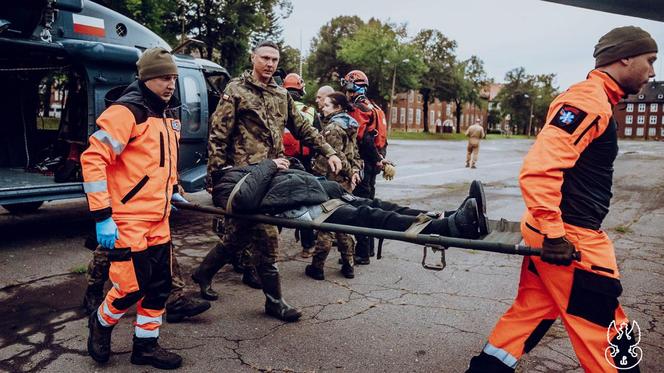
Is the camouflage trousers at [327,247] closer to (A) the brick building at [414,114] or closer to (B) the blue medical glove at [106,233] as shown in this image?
(B) the blue medical glove at [106,233]

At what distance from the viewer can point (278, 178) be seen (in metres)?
3.72

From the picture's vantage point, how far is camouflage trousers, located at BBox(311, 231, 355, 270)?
534 centimetres

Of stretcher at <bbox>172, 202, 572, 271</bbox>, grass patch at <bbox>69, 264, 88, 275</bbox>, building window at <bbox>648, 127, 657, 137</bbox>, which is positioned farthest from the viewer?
building window at <bbox>648, 127, 657, 137</bbox>

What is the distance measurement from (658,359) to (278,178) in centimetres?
289

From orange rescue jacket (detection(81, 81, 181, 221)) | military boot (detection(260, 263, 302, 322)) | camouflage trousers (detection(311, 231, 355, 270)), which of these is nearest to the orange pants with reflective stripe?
military boot (detection(260, 263, 302, 322))

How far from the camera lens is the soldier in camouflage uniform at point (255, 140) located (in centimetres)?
422

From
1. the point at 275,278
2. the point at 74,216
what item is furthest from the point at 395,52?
the point at 275,278

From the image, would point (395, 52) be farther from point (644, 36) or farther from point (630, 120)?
point (630, 120)

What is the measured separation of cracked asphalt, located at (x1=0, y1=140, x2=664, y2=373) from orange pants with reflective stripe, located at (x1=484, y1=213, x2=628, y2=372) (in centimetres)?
76

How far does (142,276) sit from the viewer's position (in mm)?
3262

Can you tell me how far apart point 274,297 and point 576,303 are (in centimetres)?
239

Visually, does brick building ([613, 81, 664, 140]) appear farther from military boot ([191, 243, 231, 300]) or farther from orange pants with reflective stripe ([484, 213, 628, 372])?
orange pants with reflective stripe ([484, 213, 628, 372])

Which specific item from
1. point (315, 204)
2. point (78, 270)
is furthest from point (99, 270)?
point (315, 204)

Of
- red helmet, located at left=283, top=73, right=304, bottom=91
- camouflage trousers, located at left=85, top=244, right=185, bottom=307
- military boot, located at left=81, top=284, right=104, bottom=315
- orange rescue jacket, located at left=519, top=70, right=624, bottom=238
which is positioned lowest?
military boot, located at left=81, top=284, right=104, bottom=315
